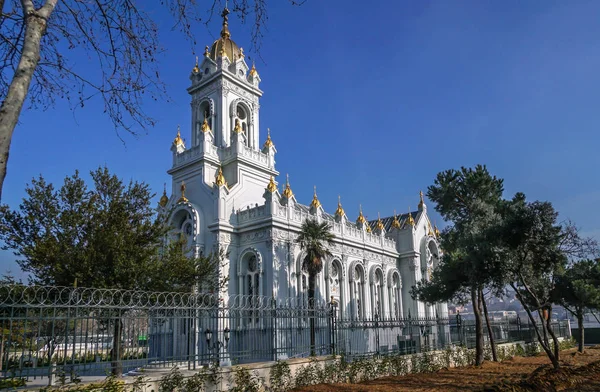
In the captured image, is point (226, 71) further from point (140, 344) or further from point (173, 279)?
point (140, 344)

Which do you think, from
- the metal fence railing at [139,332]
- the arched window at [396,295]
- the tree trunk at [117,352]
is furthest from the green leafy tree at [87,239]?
the arched window at [396,295]

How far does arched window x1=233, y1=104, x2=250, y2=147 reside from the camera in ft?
127

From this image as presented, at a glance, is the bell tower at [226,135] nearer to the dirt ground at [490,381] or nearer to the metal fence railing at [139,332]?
the metal fence railing at [139,332]

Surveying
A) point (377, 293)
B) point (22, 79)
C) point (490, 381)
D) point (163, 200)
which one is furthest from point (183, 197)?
point (22, 79)

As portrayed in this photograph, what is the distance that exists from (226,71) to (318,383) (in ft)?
93.1

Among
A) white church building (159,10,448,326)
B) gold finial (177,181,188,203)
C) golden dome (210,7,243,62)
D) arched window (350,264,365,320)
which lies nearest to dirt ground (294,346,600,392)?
white church building (159,10,448,326)

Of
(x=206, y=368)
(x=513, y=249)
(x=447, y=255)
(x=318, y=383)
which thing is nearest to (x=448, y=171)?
(x=447, y=255)

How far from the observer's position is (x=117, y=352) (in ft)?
34.3

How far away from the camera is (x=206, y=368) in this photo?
11.4 metres

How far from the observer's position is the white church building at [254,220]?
31047mm

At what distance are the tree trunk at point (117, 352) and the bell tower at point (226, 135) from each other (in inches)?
804

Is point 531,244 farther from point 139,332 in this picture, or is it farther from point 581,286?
point 581,286

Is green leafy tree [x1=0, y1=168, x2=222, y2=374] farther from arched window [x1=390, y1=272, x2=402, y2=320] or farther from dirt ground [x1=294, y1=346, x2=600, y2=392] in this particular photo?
arched window [x1=390, y1=272, x2=402, y2=320]

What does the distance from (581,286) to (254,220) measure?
60.7ft
